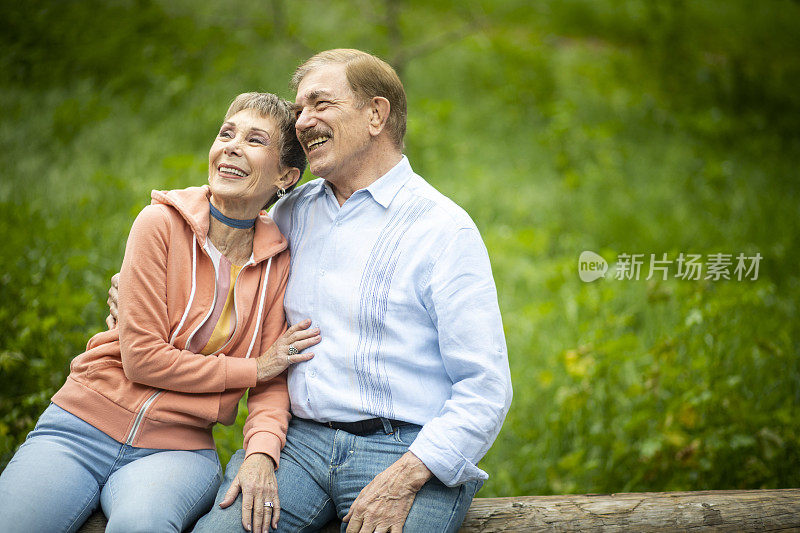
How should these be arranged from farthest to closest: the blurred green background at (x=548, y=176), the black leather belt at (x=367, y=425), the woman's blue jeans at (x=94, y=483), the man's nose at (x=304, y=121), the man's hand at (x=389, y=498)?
the blurred green background at (x=548, y=176)
the man's nose at (x=304, y=121)
the black leather belt at (x=367, y=425)
the man's hand at (x=389, y=498)
the woman's blue jeans at (x=94, y=483)

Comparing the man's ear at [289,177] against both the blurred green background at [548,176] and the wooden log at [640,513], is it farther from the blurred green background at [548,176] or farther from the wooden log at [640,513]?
the wooden log at [640,513]

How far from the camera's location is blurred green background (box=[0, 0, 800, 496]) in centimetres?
385

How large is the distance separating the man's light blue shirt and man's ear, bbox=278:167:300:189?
0.21 meters

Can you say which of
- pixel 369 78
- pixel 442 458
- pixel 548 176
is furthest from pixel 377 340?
pixel 548 176

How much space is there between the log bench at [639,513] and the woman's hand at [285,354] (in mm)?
569

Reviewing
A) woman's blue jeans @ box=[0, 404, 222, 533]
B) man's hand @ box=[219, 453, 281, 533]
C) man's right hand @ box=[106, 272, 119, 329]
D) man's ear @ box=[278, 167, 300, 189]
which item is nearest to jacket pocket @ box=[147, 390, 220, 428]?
woman's blue jeans @ box=[0, 404, 222, 533]

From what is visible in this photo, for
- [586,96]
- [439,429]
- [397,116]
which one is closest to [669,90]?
[586,96]

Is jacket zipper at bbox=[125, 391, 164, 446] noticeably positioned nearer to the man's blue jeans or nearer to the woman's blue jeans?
the woman's blue jeans

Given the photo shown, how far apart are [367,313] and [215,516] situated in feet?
2.62

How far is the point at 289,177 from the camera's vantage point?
8.32 feet

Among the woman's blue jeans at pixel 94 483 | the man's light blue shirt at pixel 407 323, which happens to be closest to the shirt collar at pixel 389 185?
the man's light blue shirt at pixel 407 323

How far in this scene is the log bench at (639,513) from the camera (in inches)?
95.1

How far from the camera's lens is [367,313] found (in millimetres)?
2311

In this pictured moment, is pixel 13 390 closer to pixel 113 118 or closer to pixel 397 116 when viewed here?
pixel 397 116
